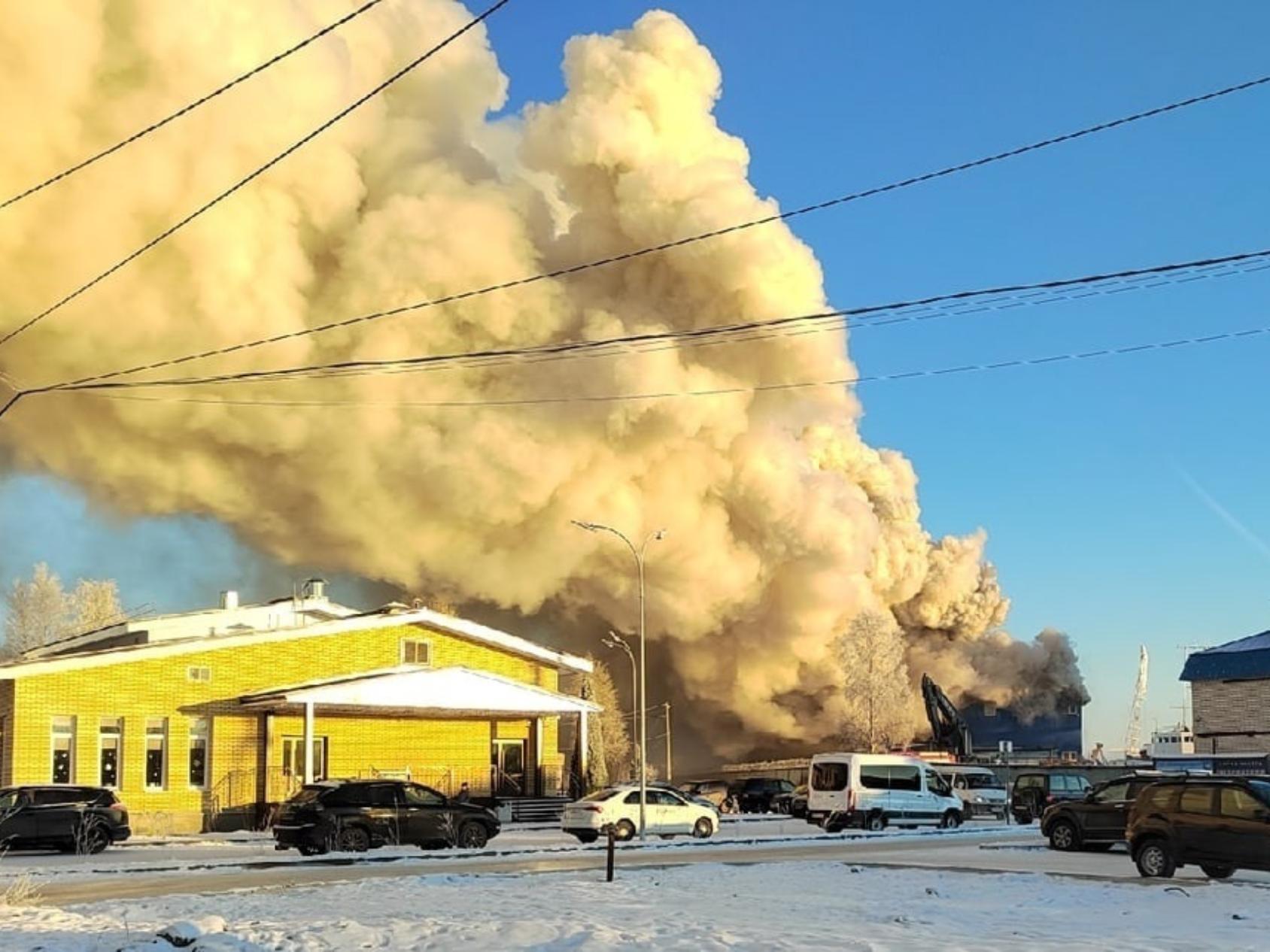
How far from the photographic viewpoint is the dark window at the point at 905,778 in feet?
124

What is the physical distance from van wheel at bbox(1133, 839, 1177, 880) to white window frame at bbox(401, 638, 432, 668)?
26.1 metres

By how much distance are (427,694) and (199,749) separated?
6307mm

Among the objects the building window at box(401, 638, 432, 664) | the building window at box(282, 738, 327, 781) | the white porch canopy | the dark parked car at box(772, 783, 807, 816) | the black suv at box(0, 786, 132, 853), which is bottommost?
the dark parked car at box(772, 783, 807, 816)

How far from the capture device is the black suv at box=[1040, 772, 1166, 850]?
90.3 ft

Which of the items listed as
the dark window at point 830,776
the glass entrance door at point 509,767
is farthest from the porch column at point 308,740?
the dark window at point 830,776

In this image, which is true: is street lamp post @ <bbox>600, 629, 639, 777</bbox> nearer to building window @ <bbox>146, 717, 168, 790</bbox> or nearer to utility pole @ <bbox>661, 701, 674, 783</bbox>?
utility pole @ <bbox>661, 701, 674, 783</bbox>

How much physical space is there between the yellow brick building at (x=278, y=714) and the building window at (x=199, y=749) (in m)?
0.04

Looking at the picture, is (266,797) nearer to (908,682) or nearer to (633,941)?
(633,941)

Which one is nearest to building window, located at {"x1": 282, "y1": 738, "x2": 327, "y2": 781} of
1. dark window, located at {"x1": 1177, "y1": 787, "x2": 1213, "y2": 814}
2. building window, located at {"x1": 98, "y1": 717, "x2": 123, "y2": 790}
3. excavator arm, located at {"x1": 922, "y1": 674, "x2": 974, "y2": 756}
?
building window, located at {"x1": 98, "y1": 717, "x2": 123, "y2": 790}

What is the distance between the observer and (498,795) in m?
45.2

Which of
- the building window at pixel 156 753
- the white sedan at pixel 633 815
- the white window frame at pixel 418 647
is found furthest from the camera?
the white window frame at pixel 418 647

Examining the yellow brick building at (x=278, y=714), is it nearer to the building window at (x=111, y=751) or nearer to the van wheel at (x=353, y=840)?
Answer: the building window at (x=111, y=751)

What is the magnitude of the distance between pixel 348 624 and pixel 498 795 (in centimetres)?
725

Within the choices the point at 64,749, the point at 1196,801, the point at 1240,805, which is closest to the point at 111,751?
the point at 64,749
